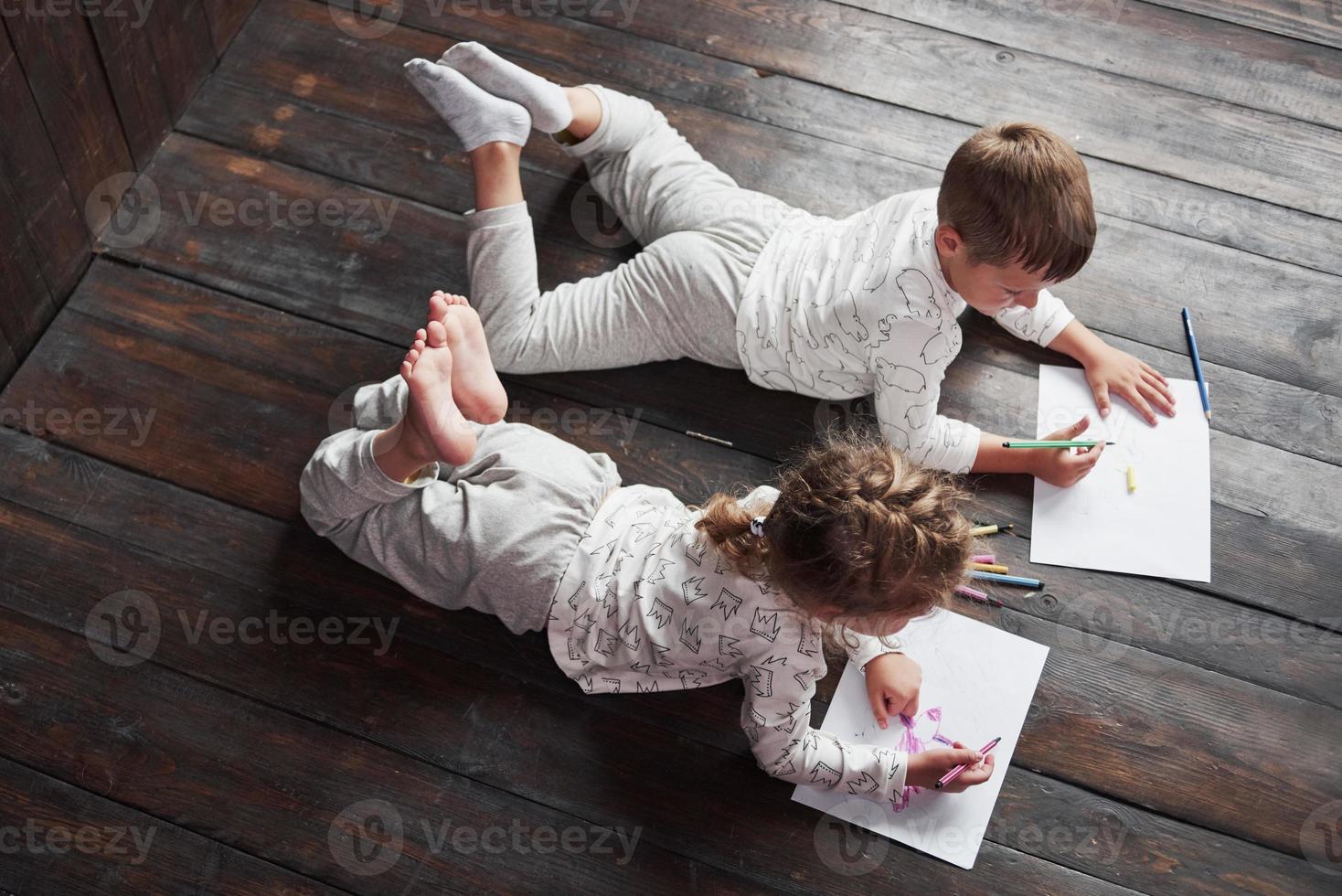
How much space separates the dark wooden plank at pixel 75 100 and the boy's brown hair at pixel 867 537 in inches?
37.9

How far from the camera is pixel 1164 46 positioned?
→ 1695 millimetres

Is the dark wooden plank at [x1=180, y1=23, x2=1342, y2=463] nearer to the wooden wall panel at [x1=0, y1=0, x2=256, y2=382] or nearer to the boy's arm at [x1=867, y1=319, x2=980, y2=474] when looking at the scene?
the wooden wall panel at [x1=0, y1=0, x2=256, y2=382]

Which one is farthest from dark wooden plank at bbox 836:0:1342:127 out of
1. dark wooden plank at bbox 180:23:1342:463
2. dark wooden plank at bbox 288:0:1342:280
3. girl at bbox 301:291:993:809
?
girl at bbox 301:291:993:809

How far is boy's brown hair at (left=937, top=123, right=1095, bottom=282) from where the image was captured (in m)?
1.17

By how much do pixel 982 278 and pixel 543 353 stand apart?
0.52 metres

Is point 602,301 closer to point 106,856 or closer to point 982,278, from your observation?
point 982,278

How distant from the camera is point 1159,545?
1.40 m

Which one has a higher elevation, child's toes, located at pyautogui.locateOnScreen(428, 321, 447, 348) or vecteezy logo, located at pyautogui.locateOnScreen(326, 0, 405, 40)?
vecteezy logo, located at pyautogui.locateOnScreen(326, 0, 405, 40)

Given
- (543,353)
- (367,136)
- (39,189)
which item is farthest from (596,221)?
(39,189)

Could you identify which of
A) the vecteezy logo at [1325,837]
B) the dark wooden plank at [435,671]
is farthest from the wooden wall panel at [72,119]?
the vecteezy logo at [1325,837]

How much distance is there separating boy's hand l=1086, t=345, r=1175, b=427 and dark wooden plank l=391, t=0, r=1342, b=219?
324mm

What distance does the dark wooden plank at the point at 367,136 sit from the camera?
1.61m

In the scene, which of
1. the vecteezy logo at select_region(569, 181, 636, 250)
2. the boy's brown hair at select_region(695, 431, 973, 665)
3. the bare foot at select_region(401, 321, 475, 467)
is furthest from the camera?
the vecteezy logo at select_region(569, 181, 636, 250)

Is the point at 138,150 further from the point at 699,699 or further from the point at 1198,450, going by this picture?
the point at 1198,450
